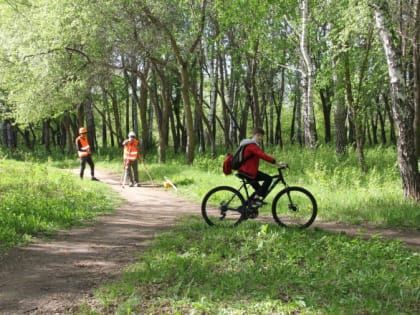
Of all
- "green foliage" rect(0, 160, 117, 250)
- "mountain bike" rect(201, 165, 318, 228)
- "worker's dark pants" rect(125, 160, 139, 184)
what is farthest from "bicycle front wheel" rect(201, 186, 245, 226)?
"worker's dark pants" rect(125, 160, 139, 184)

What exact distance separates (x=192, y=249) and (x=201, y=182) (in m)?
8.57

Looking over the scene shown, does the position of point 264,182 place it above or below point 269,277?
above

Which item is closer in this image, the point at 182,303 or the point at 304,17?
the point at 182,303

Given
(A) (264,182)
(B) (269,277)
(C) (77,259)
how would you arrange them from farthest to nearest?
(A) (264,182) < (C) (77,259) < (B) (269,277)

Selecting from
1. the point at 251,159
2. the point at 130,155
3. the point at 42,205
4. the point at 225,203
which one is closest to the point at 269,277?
the point at 251,159

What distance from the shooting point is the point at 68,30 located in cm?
1827

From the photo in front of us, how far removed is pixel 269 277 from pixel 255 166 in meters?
2.99

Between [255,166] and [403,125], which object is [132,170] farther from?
[403,125]

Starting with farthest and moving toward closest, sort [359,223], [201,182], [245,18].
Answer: [245,18], [201,182], [359,223]

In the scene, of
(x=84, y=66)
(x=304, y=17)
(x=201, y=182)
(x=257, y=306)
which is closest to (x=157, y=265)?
(x=257, y=306)

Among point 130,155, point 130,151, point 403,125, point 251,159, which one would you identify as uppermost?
point 403,125

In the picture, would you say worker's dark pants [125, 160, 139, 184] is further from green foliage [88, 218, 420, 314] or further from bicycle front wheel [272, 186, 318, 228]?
green foliage [88, 218, 420, 314]

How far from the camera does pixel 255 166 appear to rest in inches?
305

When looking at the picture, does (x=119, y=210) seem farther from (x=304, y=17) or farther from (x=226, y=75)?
(x=226, y=75)
